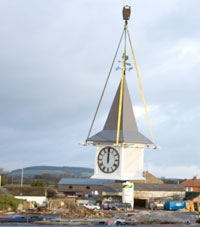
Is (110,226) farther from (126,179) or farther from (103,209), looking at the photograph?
(126,179)

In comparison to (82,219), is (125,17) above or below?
above

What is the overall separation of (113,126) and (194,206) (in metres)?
11.5

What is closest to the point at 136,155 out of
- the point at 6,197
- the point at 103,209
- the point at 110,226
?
the point at 103,209

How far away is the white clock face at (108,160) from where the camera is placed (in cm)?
5119

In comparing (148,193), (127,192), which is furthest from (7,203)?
(148,193)

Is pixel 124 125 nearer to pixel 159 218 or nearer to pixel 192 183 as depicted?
pixel 159 218

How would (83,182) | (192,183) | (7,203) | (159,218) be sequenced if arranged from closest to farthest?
(159,218)
(7,203)
(83,182)
(192,183)

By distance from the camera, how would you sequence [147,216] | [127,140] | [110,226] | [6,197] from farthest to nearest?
[127,140] < [6,197] < [147,216] < [110,226]

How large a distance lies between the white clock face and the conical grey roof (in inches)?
47.8

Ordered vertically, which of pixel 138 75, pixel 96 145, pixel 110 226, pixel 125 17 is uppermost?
pixel 125 17

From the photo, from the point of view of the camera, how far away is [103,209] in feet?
156

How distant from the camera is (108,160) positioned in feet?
169

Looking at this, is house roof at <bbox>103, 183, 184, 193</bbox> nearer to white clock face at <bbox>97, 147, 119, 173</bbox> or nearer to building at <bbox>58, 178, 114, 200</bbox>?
building at <bbox>58, 178, 114, 200</bbox>

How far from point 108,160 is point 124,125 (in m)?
3.83
